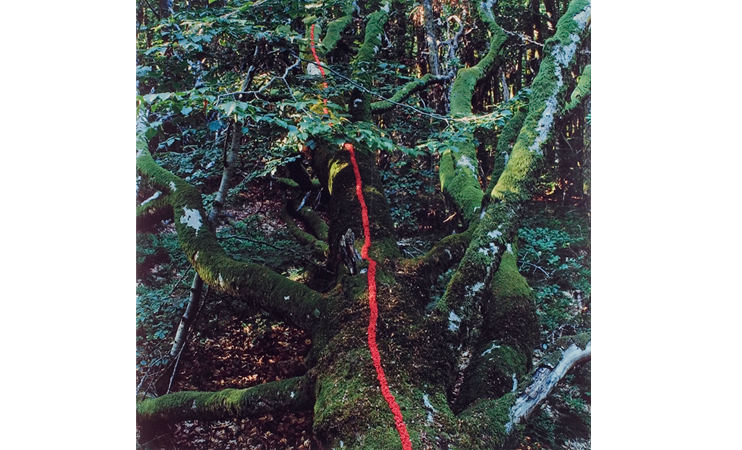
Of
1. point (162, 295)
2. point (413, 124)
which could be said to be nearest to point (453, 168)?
point (413, 124)

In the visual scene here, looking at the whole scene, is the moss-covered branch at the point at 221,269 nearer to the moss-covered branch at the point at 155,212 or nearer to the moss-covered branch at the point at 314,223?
the moss-covered branch at the point at 155,212

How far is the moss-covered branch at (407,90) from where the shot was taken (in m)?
2.30

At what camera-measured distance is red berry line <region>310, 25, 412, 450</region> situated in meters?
1.84

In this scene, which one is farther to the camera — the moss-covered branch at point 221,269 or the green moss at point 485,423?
the moss-covered branch at point 221,269

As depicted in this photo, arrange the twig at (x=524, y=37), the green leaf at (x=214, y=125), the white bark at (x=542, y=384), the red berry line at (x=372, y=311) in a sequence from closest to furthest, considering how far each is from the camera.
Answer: the red berry line at (x=372, y=311) → the white bark at (x=542, y=384) → the green leaf at (x=214, y=125) → the twig at (x=524, y=37)

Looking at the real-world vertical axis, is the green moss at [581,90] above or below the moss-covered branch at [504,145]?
above

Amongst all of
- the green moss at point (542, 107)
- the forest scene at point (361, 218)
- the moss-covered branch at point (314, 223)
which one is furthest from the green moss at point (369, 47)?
the green moss at point (542, 107)

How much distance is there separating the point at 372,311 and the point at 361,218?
1.37ft

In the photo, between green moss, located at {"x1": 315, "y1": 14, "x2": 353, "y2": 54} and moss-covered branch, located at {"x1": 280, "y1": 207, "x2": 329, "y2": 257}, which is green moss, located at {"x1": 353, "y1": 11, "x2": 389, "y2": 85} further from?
moss-covered branch, located at {"x1": 280, "y1": 207, "x2": 329, "y2": 257}

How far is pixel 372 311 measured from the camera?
206cm

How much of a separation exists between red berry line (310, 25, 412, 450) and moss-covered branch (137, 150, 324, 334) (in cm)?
23

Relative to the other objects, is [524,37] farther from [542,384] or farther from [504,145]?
[542,384]

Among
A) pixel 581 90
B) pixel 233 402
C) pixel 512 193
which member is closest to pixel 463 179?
pixel 512 193

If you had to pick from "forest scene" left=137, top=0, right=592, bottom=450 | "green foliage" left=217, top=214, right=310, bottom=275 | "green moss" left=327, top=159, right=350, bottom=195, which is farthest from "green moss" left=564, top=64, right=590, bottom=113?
"green foliage" left=217, top=214, right=310, bottom=275
